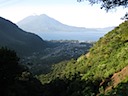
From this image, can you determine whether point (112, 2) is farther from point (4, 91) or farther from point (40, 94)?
point (40, 94)

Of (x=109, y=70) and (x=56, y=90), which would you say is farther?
(x=56, y=90)

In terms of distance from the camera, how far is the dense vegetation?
115 ft

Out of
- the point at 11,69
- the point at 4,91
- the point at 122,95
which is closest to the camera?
the point at 122,95

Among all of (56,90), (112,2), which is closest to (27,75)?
(56,90)

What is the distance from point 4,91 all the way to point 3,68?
276 centimetres

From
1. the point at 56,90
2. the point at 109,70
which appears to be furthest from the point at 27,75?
the point at 109,70

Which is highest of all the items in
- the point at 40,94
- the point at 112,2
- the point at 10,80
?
the point at 112,2

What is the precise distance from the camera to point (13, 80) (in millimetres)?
37156

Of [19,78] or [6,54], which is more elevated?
[6,54]

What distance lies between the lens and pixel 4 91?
34.8m

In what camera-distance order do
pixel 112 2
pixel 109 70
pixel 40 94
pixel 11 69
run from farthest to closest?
pixel 40 94, pixel 11 69, pixel 109 70, pixel 112 2

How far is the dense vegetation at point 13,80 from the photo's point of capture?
3497 cm

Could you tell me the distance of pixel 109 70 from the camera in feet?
86.5

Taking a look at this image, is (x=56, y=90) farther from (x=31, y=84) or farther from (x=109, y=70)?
(x=109, y=70)
